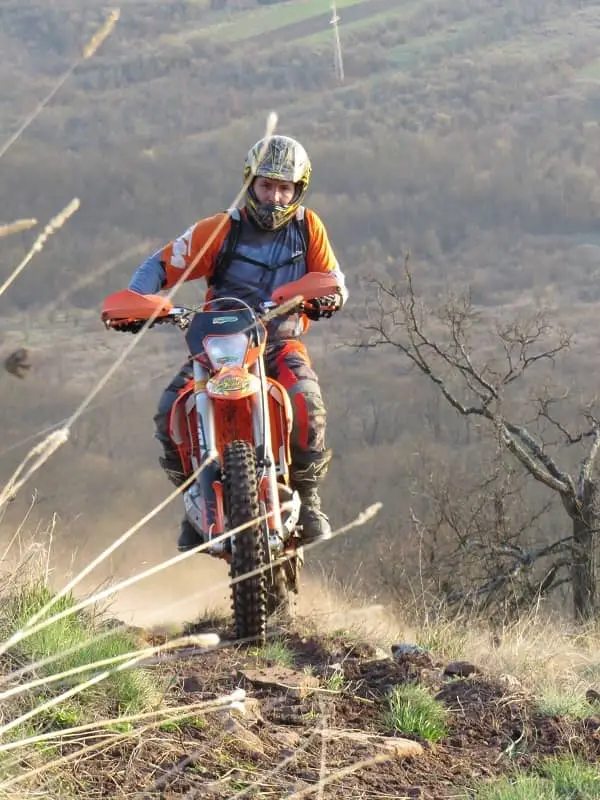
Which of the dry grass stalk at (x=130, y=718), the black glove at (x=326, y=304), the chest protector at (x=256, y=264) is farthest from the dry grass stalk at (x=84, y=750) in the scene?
the chest protector at (x=256, y=264)

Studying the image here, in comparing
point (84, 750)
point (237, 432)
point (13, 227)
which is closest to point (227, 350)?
point (237, 432)

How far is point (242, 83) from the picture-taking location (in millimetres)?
→ 70562

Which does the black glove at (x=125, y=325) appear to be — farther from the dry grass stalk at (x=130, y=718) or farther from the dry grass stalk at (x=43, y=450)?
the dry grass stalk at (x=43, y=450)

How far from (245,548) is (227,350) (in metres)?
1.02

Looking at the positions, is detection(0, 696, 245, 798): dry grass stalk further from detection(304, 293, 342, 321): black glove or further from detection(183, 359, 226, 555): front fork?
detection(304, 293, 342, 321): black glove

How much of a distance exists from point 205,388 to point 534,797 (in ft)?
9.17

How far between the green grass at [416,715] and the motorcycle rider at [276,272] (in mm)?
1878

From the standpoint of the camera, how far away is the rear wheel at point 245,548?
525cm

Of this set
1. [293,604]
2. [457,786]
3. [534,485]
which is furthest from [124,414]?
[457,786]

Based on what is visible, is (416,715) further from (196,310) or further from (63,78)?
(63,78)

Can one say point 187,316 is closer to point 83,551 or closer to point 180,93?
point 83,551

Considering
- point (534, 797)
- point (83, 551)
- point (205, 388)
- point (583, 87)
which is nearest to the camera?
point (534, 797)

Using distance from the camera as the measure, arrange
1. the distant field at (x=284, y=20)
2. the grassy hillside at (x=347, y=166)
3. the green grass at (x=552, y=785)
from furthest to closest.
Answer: the distant field at (x=284, y=20)
the grassy hillside at (x=347, y=166)
the green grass at (x=552, y=785)

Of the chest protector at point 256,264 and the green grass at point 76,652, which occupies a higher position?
the chest protector at point 256,264
